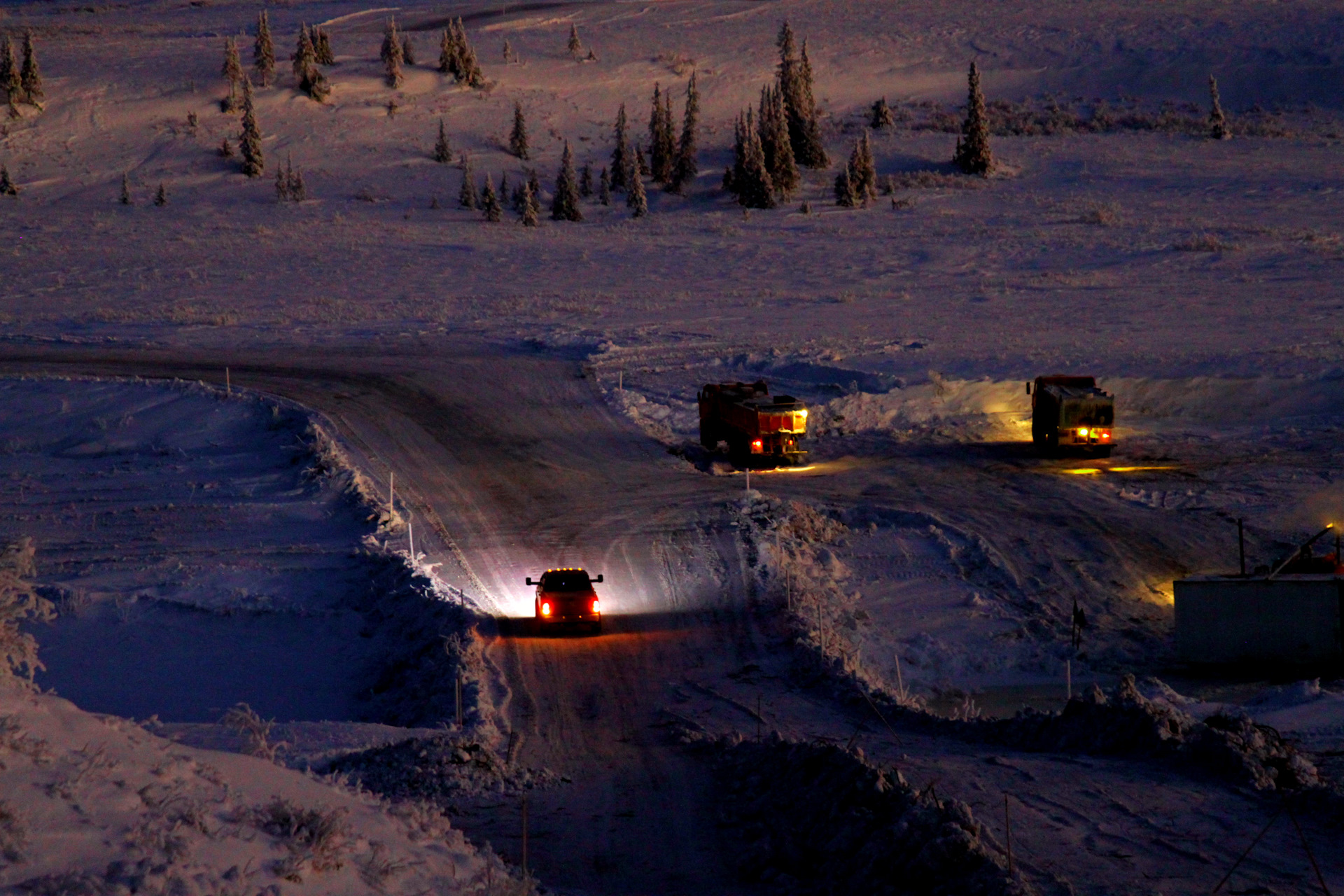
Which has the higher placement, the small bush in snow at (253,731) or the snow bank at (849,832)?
the small bush in snow at (253,731)

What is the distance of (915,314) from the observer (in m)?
52.3

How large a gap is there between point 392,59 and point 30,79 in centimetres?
2352

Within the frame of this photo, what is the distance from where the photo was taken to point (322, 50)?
10550 centimetres

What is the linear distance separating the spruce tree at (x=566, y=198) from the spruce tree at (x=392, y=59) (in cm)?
2941

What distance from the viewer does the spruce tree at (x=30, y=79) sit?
304ft

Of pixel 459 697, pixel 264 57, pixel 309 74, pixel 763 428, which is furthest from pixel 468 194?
pixel 459 697

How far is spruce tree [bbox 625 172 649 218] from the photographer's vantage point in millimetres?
78438

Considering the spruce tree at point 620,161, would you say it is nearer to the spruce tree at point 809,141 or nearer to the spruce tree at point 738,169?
the spruce tree at point 738,169

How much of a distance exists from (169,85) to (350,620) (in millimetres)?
83640

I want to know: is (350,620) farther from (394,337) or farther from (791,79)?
(791,79)

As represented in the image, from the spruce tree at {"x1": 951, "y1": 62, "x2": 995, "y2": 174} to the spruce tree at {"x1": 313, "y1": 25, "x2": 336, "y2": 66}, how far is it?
4678 centimetres

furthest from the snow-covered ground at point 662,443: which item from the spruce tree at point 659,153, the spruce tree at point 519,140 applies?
the spruce tree at point 659,153

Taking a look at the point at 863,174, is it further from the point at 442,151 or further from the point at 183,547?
the point at 183,547

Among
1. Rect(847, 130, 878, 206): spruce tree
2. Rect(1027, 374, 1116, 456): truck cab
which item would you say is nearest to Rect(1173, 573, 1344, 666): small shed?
Rect(1027, 374, 1116, 456): truck cab
